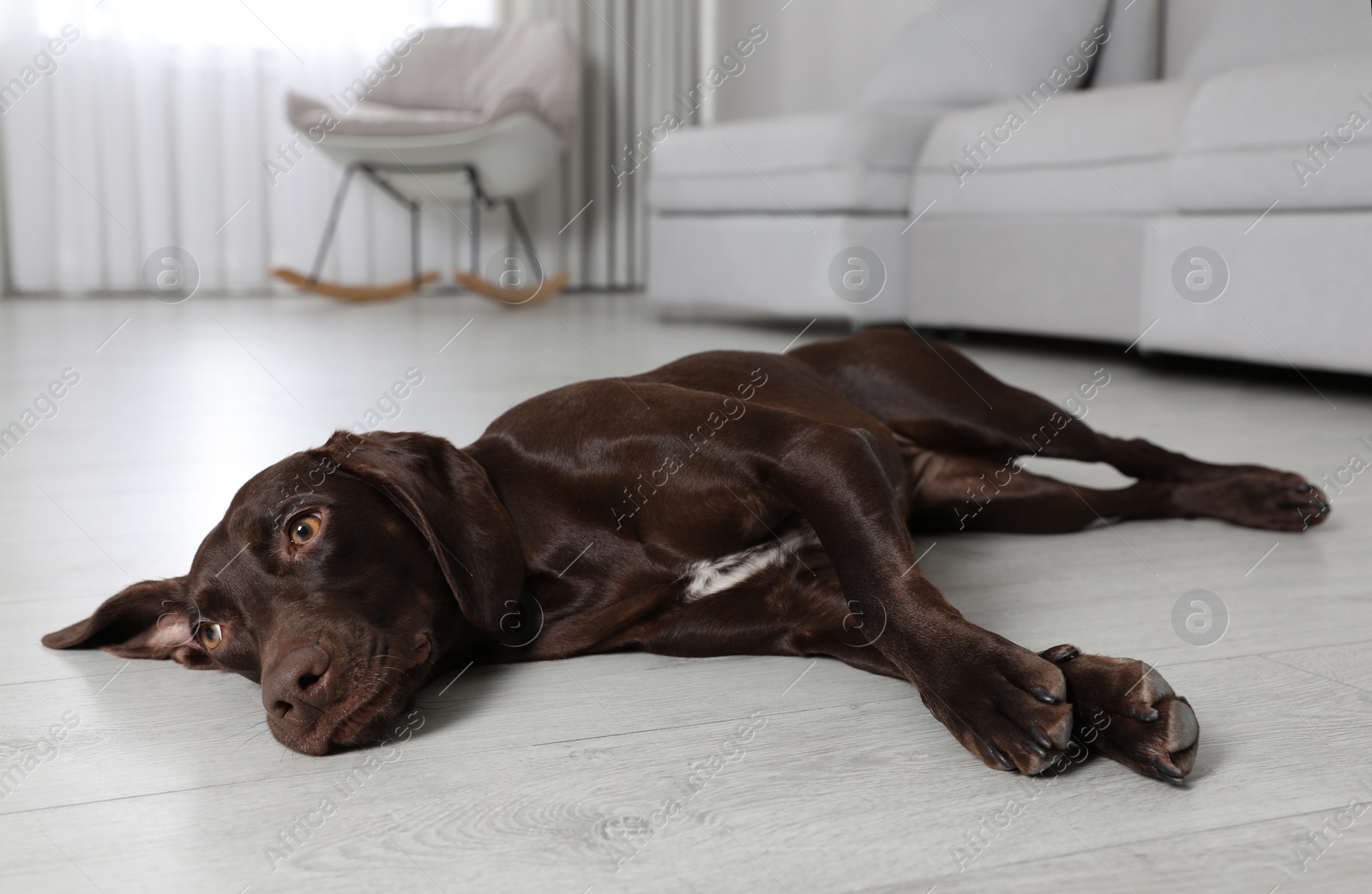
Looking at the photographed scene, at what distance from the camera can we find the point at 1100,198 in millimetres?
3871

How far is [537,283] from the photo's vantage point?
7738 mm

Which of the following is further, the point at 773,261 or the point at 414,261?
the point at 414,261

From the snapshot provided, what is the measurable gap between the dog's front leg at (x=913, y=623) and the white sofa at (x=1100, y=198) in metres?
2.27

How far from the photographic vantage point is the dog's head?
3.64 feet

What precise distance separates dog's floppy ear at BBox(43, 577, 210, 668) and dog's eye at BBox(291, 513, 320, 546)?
222mm

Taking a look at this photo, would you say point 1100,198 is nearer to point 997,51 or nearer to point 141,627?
point 997,51

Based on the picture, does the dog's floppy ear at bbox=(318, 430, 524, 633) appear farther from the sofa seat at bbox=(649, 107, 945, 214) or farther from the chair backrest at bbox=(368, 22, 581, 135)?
the chair backrest at bbox=(368, 22, 581, 135)

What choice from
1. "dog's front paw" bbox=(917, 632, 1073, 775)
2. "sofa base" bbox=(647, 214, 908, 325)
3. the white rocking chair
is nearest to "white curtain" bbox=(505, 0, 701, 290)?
the white rocking chair

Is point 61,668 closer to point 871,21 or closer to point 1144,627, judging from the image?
point 1144,627

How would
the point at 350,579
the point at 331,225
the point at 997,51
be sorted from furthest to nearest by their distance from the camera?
the point at 331,225, the point at 997,51, the point at 350,579

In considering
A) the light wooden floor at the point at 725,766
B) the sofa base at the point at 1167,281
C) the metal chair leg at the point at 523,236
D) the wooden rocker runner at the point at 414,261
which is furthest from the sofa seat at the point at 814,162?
the light wooden floor at the point at 725,766

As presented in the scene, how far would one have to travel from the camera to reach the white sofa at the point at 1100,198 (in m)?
3.09

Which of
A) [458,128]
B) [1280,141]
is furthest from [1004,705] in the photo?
[458,128]

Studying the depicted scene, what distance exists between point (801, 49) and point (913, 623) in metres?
6.92
